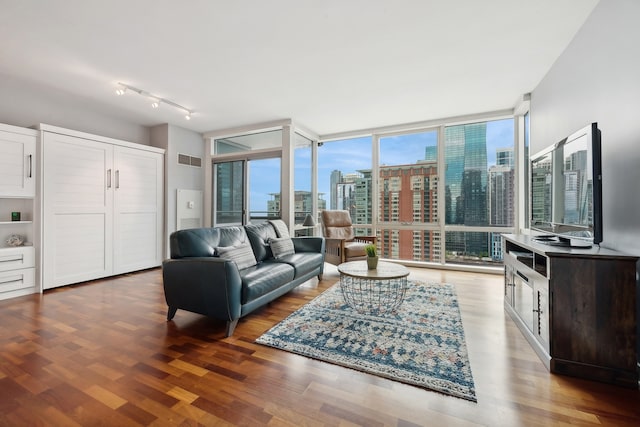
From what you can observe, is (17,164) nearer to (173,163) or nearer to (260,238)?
(173,163)

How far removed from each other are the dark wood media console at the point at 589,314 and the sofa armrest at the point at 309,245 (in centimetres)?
257

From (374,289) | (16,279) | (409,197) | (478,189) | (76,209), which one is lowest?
(374,289)

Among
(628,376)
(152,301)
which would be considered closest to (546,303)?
(628,376)

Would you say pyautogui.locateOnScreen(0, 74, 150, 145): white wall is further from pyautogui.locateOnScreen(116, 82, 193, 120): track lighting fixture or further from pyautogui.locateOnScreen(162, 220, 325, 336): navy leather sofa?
pyautogui.locateOnScreen(162, 220, 325, 336): navy leather sofa

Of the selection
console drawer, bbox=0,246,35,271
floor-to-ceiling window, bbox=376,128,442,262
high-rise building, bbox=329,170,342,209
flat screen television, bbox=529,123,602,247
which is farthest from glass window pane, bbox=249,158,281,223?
flat screen television, bbox=529,123,602,247

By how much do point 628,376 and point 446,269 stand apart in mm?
3073

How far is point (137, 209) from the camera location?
466cm

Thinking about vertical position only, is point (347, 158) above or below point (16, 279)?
above

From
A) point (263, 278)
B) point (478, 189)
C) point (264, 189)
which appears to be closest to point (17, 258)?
point (263, 278)

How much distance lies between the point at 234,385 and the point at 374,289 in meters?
2.10

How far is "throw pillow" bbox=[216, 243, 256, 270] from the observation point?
274cm

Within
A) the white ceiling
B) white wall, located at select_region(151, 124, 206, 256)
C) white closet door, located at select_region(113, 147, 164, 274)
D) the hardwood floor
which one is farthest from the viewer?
white wall, located at select_region(151, 124, 206, 256)

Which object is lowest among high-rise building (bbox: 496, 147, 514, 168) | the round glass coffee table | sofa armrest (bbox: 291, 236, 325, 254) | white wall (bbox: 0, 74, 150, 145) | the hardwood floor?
the hardwood floor

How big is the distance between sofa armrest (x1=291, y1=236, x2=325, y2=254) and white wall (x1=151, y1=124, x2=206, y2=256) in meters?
2.64
